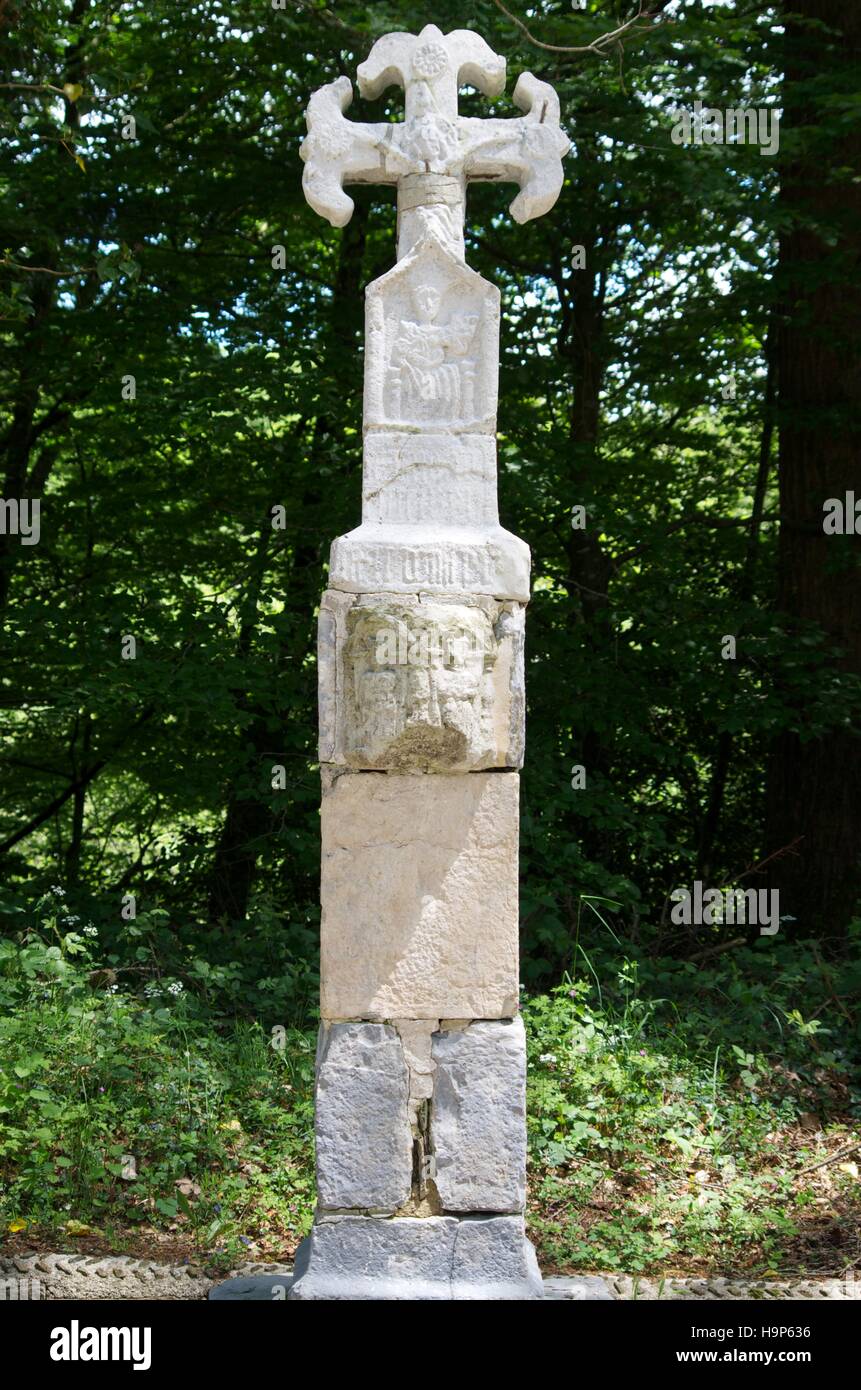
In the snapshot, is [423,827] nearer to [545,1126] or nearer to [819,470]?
[545,1126]

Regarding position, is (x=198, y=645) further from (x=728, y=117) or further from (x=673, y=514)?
(x=728, y=117)

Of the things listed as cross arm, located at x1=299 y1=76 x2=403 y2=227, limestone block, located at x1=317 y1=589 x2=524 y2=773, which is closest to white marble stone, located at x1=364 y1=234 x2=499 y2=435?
cross arm, located at x1=299 y1=76 x2=403 y2=227

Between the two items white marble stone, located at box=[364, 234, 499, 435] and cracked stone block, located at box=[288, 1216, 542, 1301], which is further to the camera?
white marble stone, located at box=[364, 234, 499, 435]

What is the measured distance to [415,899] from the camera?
3514 mm

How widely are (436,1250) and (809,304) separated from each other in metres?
5.92

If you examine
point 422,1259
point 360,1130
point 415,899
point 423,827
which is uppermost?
point 423,827

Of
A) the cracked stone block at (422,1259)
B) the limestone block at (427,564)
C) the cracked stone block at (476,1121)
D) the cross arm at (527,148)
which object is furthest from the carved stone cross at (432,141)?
the cracked stone block at (422,1259)

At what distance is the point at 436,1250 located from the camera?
3.43 m

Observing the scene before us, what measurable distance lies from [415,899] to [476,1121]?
0.60 meters

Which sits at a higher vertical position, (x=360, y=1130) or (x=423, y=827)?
(x=423, y=827)

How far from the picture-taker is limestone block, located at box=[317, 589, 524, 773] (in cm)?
335

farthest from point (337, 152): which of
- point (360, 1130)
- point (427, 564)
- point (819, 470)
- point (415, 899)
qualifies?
point (819, 470)

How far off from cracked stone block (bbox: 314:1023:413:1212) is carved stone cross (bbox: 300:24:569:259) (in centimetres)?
223

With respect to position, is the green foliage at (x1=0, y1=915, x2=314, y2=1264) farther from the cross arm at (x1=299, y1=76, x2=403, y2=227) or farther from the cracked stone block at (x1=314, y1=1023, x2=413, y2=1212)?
the cross arm at (x1=299, y1=76, x2=403, y2=227)
